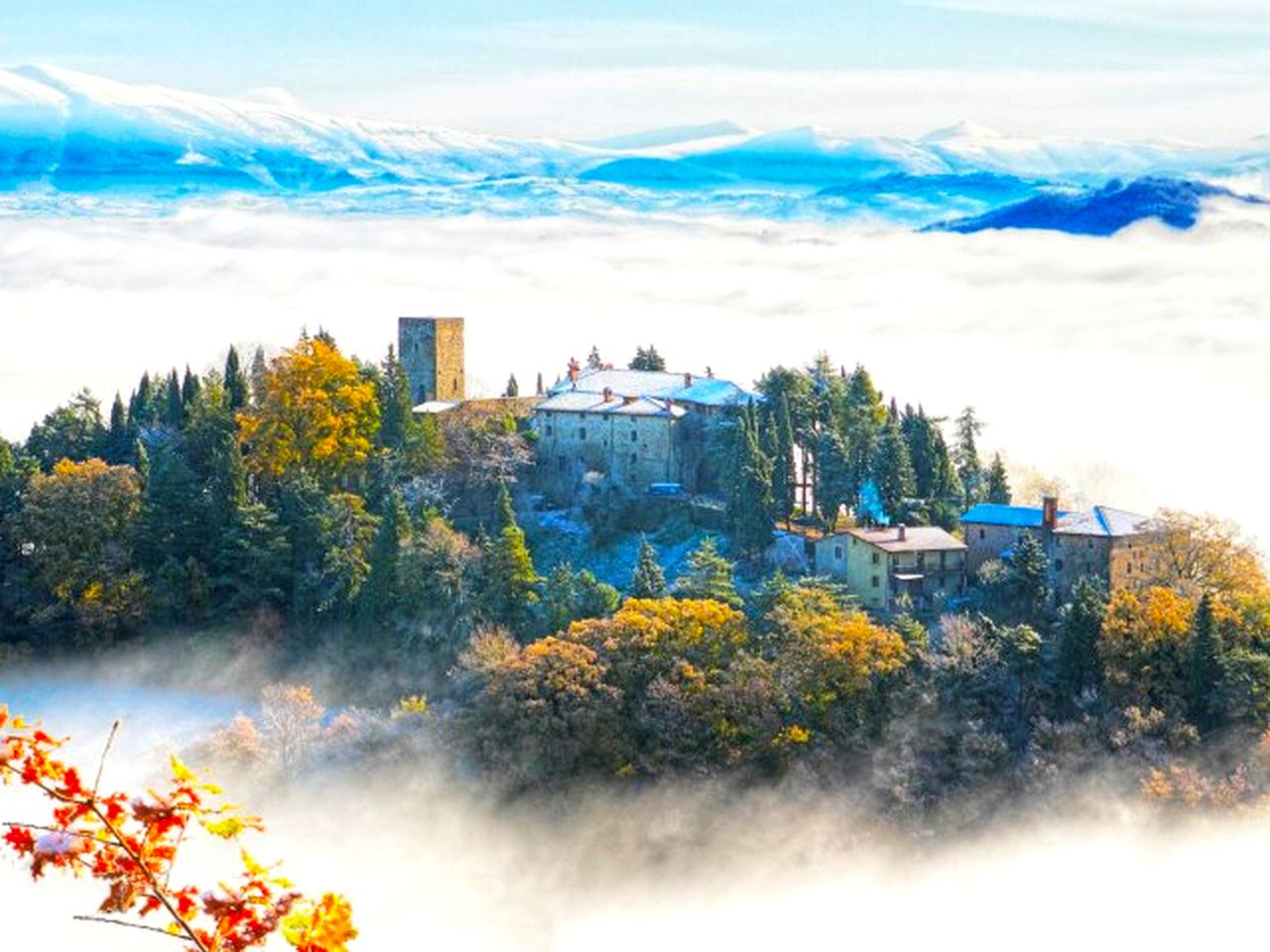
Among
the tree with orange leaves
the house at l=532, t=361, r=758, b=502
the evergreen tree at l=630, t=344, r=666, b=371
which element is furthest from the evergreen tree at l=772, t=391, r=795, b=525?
the tree with orange leaves

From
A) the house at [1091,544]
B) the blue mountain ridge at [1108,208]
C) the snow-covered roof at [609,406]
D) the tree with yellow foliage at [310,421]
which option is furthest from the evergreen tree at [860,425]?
the blue mountain ridge at [1108,208]

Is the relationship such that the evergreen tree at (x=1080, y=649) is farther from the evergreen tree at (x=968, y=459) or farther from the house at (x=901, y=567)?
the evergreen tree at (x=968, y=459)

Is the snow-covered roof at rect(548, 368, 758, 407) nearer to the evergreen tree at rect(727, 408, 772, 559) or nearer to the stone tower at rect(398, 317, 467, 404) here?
the evergreen tree at rect(727, 408, 772, 559)

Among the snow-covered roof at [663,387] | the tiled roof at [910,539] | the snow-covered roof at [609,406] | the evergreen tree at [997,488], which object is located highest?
the snow-covered roof at [663,387]

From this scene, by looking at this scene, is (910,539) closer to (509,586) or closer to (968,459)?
(968,459)

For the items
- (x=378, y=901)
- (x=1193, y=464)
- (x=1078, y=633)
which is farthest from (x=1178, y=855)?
(x=1193, y=464)

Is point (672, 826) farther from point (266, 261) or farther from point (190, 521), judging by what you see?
point (266, 261)
